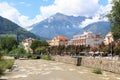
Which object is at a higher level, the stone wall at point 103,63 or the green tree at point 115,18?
the green tree at point 115,18

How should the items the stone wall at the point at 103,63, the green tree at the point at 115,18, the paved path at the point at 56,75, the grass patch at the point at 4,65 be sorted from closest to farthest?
the paved path at the point at 56,75, the grass patch at the point at 4,65, the stone wall at the point at 103,63, the green tree at the point at 115,18

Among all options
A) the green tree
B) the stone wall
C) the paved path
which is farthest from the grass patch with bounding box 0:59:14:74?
the green tree

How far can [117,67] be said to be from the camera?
6238 cm

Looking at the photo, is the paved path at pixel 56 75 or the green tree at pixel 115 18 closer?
the paved path at pixel 56 75

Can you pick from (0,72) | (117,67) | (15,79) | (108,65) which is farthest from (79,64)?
(15,79)

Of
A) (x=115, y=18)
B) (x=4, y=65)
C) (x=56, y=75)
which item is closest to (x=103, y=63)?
(x=115, y=18)

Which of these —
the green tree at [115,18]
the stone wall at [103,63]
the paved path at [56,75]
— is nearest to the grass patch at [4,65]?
the paved path at [56,75]

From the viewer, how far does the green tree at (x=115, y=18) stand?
67.4 m

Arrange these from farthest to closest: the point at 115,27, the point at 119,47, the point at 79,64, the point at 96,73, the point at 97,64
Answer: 1. the point at 119,47
2. the point at 79,64
3. the point at 97,64
4. the point at 115,27
5. the point at 96,73

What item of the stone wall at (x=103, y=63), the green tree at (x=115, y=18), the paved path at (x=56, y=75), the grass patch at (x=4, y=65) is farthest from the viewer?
the green tree at (x=115, y=18)

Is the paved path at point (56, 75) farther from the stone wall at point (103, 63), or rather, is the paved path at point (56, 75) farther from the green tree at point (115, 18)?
the green tree at point (115, 18)

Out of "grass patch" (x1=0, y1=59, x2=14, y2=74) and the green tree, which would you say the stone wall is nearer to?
the green tree

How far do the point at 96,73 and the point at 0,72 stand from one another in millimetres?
18131

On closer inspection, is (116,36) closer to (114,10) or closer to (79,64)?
(114,10)
